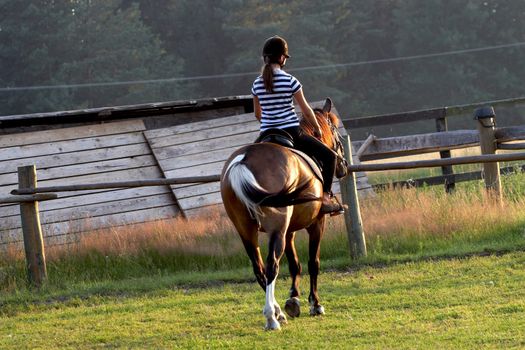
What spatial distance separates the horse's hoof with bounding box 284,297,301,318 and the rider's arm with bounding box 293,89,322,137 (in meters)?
1.72

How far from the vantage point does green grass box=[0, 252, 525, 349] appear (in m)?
7.47

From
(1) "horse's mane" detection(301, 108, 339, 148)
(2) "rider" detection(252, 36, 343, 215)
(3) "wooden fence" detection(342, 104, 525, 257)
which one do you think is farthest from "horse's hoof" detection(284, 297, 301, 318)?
(3) "wooden fence" detection(342, 104, 525, 257)

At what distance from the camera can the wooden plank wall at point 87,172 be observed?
47.1 ft

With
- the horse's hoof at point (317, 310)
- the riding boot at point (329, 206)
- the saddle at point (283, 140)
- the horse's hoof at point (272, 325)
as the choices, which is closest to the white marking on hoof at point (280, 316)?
the horse's hoof at point (272, 325)

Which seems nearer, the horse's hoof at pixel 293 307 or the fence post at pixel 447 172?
the horse's hoof at pixel 293 307

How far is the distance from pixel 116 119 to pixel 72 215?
7.02ft

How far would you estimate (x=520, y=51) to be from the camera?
57.7 m

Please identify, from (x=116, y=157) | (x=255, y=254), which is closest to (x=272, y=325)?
(x=255, y=254)

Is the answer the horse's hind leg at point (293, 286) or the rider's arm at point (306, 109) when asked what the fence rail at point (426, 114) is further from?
the horse's hind leg at point (293, 286)

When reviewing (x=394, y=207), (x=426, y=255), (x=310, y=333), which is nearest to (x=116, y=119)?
(x=394, y=207)

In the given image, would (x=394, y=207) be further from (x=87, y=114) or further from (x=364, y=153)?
(x=87, y=114)

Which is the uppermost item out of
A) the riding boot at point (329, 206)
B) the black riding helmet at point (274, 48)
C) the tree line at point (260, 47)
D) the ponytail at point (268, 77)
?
the tree line at point (260, 47)

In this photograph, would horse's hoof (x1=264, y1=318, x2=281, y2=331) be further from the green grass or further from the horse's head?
the horse's head

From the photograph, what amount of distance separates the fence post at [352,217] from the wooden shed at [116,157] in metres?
3.97
